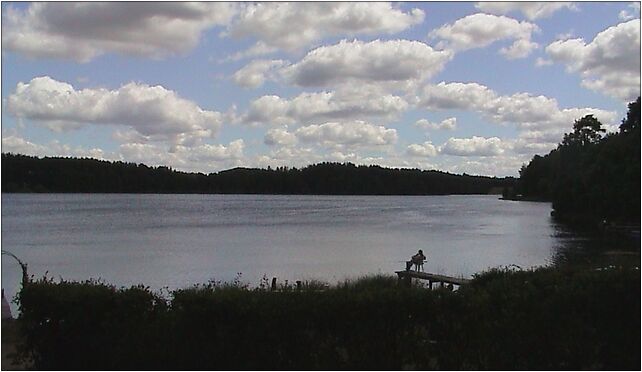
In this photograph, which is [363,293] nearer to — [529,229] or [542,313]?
[542,313]

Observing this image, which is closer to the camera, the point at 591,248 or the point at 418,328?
the point at 418,328

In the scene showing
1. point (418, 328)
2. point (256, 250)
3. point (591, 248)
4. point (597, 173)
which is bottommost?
point (256, 250)

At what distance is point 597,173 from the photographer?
189 feet


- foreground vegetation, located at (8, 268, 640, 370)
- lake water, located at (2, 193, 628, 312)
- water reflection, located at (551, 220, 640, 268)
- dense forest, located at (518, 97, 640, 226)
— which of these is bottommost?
lake water, located at (2, 193, 628, 312)

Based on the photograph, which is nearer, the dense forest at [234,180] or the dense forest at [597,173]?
the dense forest at [597,173]

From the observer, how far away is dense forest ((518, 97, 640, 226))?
49.3 metres

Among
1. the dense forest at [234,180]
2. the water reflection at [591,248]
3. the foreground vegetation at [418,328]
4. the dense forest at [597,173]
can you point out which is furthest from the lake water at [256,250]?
the dense forest at [234,180]

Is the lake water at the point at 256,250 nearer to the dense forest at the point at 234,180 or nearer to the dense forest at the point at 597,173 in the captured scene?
the dense forest at the point at 597,173

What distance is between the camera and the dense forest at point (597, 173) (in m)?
49.3

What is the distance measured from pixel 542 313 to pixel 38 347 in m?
5.39

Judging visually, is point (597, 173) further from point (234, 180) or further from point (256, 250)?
point (234, 180)

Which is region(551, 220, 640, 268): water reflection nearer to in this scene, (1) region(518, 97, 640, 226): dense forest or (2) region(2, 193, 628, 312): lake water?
(2) region(2, 193, 628, 312): lake water

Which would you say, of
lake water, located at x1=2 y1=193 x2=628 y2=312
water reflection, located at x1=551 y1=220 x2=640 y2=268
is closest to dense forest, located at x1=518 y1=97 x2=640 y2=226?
water reflection, located at x1=551 y1=220 x2=640 y2=268

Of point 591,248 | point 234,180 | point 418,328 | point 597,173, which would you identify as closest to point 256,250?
point 591,248
